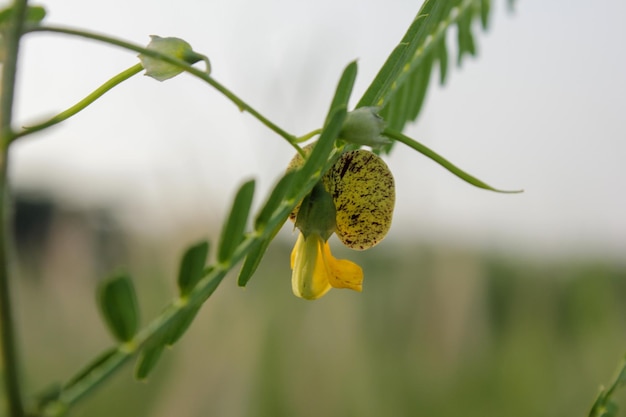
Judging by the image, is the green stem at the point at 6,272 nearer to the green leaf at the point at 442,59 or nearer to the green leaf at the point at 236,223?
the green leaf at the point at 236,223

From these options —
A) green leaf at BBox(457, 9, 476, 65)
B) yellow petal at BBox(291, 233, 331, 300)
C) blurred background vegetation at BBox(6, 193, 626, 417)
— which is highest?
green leaf at BBox(457, 9, 476, 65)

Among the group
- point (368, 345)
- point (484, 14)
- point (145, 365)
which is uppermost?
point (484, 14)

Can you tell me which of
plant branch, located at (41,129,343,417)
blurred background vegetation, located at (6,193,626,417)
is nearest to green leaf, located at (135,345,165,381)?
plant branch, located at (41,129,343,417)

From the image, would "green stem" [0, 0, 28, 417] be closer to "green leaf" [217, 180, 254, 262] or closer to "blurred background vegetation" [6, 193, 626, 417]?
"green leaf" [217, 180, 254, 262]

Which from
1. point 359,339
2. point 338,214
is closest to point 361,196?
point 338,214

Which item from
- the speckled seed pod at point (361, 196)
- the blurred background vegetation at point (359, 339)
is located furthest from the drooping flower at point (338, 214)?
the blurred background vegetation at point (359, 339)

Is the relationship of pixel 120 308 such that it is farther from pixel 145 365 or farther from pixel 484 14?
pixel 484 14

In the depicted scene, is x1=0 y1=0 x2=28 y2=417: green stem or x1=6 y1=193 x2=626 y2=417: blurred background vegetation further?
x1=6 y1=193 x2=626 y2=417: blurred background vegetation
